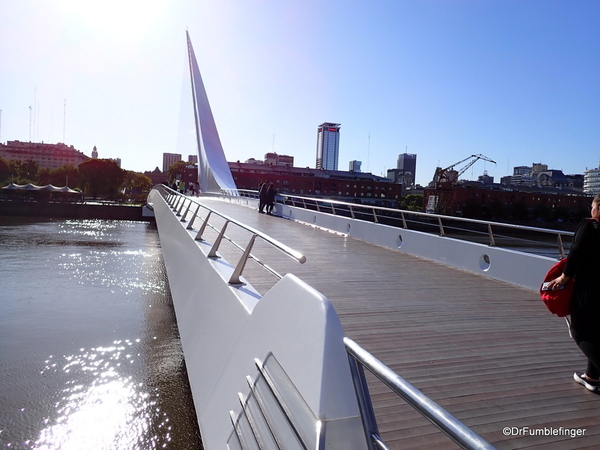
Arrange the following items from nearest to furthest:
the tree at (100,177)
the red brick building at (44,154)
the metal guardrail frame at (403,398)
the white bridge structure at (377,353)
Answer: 1. the metal guardrail frame at (403,398)
2. the white bridge structure at (377,353)
3. the tree at (100,177)
4. the red brick building at (44,154)

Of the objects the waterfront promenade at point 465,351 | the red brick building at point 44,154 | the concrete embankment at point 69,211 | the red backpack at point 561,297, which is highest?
the red brick building at point 44,154

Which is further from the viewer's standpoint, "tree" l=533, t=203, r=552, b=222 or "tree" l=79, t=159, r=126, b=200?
"tree" l=79, t=159, r=126, b=200

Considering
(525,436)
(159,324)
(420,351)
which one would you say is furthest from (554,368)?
(159,324)

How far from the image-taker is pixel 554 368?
3115mm

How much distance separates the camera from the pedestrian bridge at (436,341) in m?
2.28

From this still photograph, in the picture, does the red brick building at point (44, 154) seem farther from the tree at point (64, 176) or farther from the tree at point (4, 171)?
the tree at point (4, 171)

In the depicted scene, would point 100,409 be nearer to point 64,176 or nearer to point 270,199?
point 270,199

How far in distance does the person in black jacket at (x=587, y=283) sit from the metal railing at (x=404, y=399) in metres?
1.60

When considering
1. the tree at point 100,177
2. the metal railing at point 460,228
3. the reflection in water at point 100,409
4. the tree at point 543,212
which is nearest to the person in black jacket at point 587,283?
the metal railing at point 460,228

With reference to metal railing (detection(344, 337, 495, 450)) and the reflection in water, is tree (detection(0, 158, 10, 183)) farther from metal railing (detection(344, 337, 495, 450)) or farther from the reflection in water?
metal railing (detection(344, 337, 495, 450))

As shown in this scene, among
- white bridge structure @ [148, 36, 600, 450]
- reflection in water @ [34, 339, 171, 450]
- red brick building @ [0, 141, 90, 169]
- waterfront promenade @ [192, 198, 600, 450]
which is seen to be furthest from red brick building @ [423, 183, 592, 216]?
red brick building @ [0, 141, 90, 169]

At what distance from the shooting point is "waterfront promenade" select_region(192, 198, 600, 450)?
2311 millimetres

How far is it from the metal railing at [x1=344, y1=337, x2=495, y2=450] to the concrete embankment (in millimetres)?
44494

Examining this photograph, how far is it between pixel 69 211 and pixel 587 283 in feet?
162
